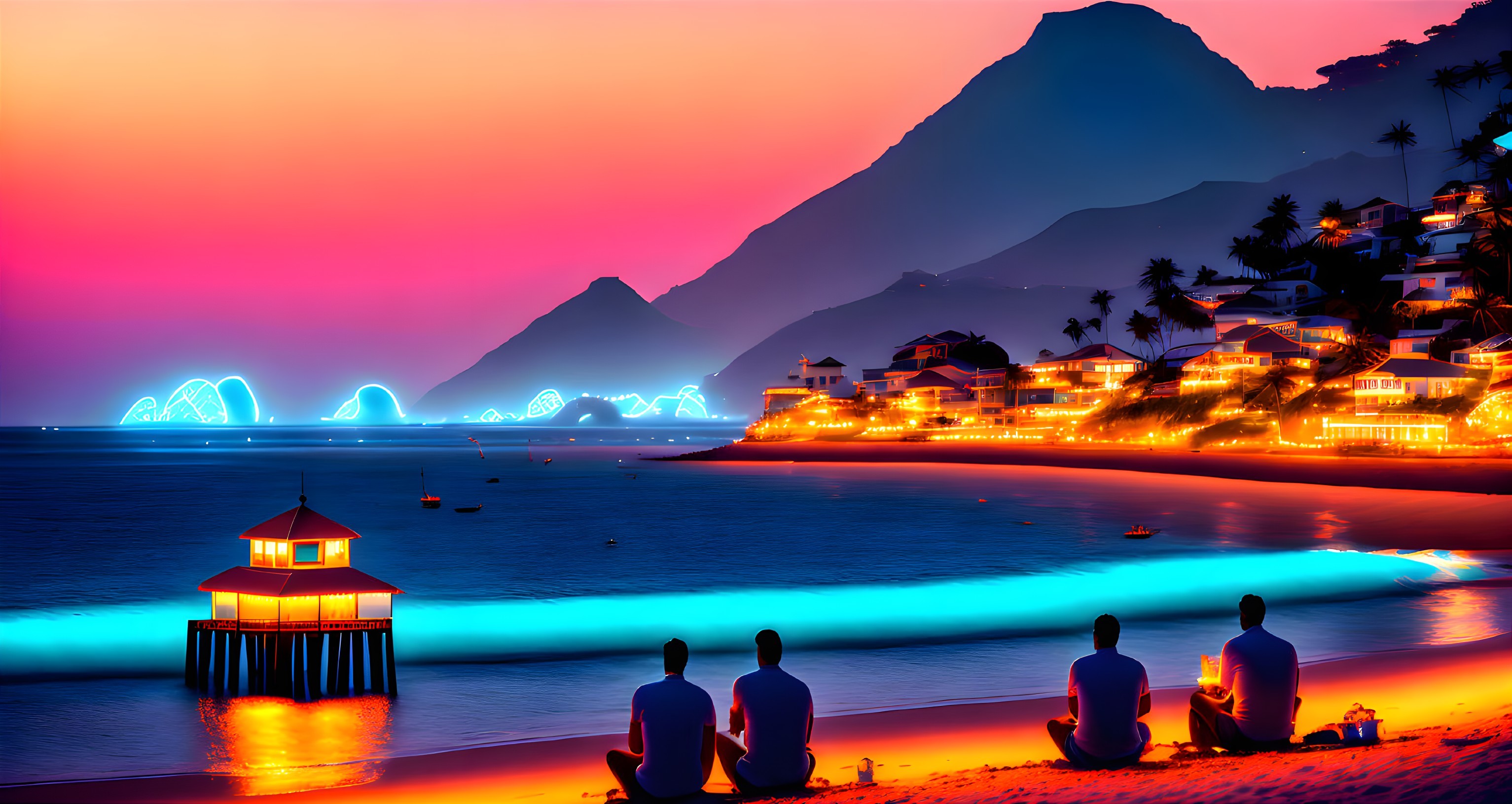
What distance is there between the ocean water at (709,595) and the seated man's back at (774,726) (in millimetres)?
6455

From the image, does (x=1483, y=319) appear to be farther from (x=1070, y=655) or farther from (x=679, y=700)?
(x=679, y=700)

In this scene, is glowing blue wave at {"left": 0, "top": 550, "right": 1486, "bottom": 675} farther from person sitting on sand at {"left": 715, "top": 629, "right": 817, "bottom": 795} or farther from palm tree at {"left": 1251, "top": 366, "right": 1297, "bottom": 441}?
palm tree at {"left": 1251, "top": 366, "right": 1297, "bottom": 441}

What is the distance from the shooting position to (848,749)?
1259cm

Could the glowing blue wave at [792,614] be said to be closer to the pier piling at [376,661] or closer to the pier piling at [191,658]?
the pier piling at [191,658]

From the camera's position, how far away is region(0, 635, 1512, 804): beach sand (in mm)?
7922

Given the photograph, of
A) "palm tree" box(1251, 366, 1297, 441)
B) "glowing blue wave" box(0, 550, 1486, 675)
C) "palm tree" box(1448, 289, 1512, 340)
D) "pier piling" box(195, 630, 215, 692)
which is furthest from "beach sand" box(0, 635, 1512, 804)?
"palm tree" box(1251, 366, 1297, 441)

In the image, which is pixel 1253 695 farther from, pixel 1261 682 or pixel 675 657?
pixel 675 657

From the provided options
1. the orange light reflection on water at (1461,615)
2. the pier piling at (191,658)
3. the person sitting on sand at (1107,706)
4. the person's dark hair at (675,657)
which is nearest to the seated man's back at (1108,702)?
the person sitting on sand at (1107,706)

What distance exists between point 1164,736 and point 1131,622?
11.1 m

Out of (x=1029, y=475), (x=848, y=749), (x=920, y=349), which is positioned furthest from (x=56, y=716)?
(x=920, y=349)

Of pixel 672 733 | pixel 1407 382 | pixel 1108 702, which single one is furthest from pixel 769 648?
pixel 1407 382

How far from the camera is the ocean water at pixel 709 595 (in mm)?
15789

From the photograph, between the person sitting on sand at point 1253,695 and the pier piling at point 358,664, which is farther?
the pier piling at point 358,664

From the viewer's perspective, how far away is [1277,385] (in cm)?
9200
